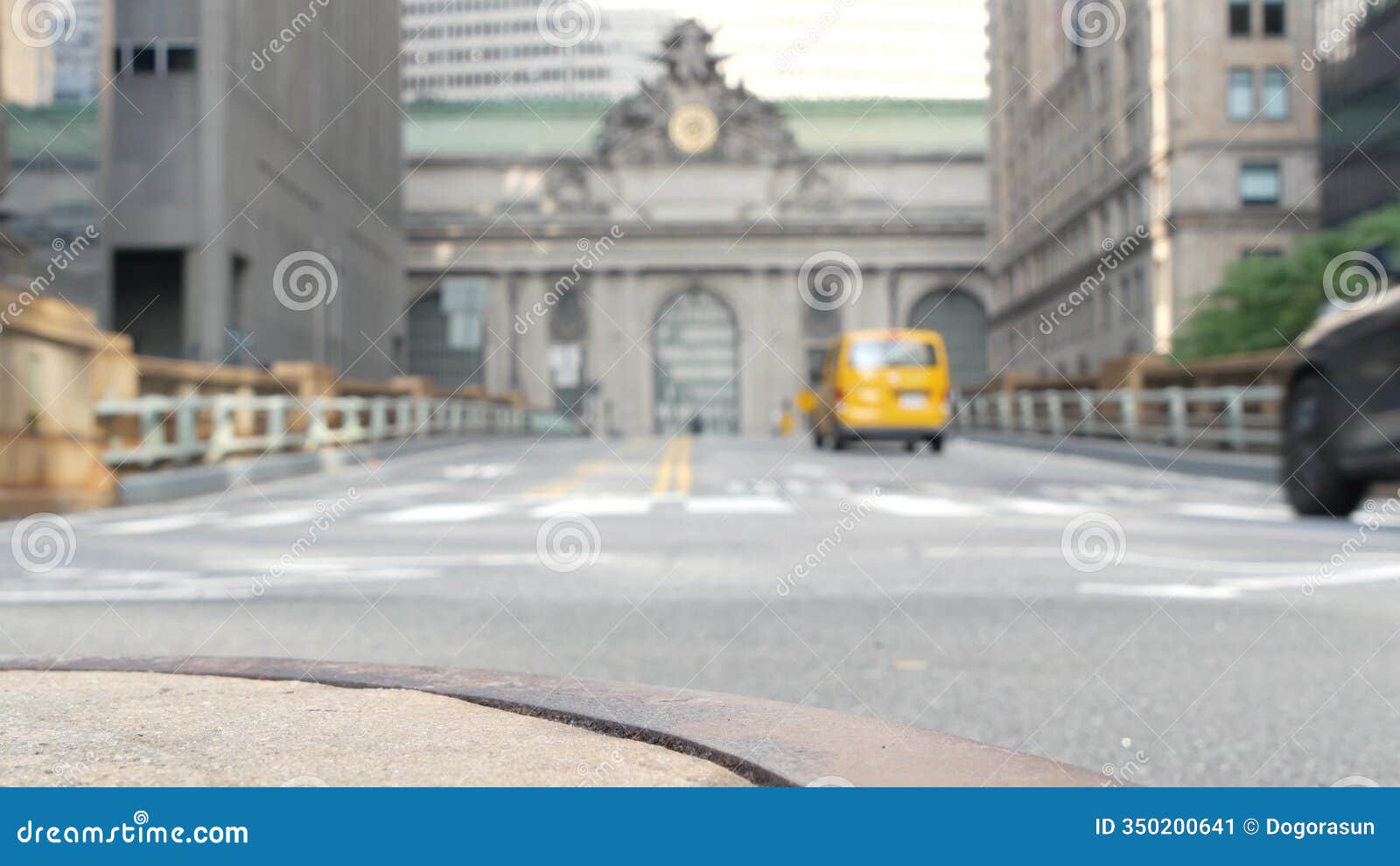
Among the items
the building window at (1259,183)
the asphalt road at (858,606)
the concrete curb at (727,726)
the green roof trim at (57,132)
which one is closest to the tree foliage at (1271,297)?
the building window at (1259,183)

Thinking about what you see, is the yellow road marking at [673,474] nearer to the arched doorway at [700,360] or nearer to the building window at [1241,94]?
the building window at [1241,94]

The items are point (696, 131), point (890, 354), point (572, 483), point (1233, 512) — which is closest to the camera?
point (1233, 512)

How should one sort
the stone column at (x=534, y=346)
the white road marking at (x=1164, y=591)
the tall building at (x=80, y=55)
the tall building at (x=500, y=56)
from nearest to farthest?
the white road marking at (x=1164, y=591) → the tall building at (x=80, y=55) → the stone column at (x=534, y=346) → the tall building at (x=500, y=56)

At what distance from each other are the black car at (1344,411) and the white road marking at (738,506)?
4239 mm

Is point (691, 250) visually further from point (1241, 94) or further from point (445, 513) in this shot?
point (445, 513)

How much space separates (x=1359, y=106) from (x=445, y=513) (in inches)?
1496

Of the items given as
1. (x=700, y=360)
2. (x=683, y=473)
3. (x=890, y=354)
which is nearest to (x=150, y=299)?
(x=890, y=354)

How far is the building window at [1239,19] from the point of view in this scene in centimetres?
4391

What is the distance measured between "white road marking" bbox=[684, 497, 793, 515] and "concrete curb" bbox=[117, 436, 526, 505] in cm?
555

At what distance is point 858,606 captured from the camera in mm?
6699

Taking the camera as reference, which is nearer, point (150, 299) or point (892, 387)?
point (892, 387)

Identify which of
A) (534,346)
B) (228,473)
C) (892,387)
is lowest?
(228,473)
